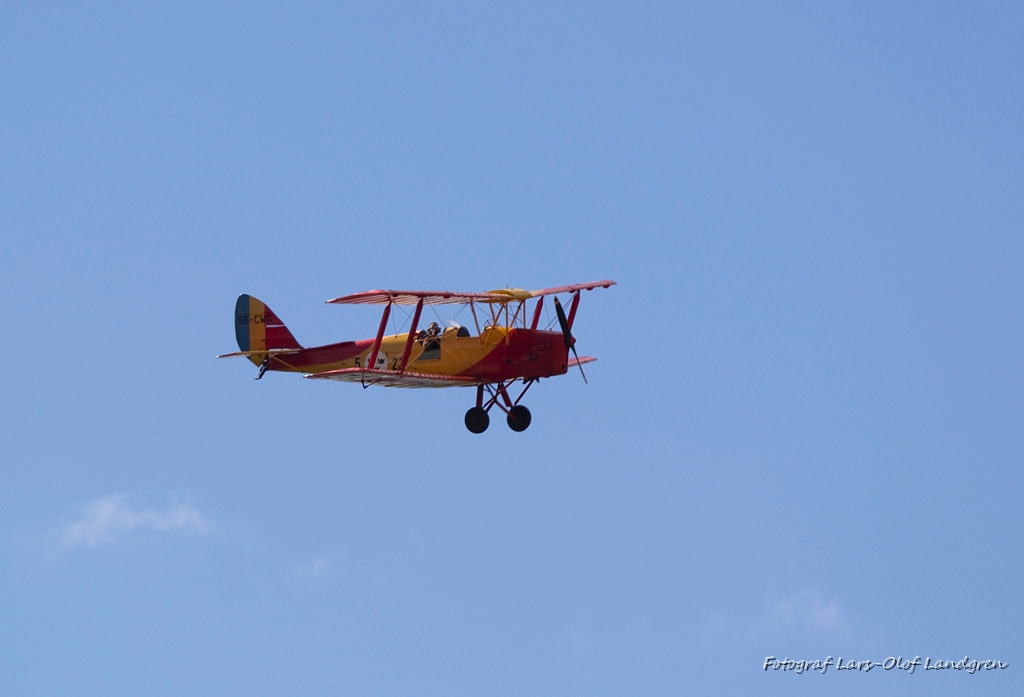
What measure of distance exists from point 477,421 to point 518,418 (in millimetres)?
903

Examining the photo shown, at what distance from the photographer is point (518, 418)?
127 feet

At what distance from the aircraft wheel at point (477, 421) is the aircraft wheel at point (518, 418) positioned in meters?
0.59

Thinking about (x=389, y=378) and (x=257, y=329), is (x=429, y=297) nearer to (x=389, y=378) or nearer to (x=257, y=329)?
(x=389, y=378)

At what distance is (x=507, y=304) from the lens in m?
38.5

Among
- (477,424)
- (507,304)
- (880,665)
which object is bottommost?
(880,665)

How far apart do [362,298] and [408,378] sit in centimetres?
188

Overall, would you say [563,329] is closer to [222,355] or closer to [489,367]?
[489,367]

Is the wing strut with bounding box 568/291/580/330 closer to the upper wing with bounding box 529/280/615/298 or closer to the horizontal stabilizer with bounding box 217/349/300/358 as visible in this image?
the upper wing with bounding box 529/280/615/298

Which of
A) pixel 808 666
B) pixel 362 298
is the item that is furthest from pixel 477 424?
pixel 808 666

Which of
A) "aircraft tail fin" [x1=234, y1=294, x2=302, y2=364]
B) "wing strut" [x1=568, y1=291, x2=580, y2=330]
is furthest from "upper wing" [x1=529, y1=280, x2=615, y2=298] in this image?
"aircraft tail fin" [x1=234, y1=294, x2=302, y2=364]

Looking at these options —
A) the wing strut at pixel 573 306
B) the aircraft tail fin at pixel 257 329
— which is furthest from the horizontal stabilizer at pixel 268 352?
the wing strut at pixel 573 306

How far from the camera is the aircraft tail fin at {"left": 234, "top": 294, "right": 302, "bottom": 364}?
41.6m

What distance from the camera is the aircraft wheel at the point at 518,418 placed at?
38656 mm

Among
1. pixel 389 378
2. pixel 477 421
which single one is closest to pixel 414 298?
pixel 389 378
